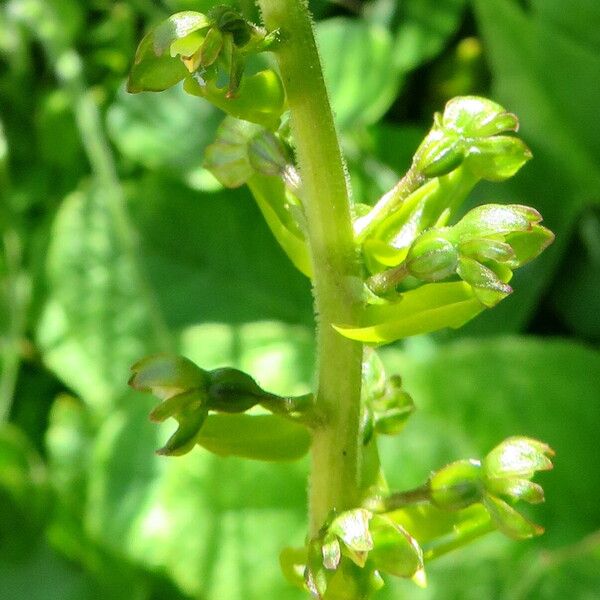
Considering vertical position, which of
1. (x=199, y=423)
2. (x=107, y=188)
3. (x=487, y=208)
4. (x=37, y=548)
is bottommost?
(x=37, y=548)

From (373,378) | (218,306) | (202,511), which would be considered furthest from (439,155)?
(218,306)

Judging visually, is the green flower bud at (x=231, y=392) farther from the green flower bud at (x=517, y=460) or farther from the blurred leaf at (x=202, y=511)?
the blurred leaf at (x=202, y=511)

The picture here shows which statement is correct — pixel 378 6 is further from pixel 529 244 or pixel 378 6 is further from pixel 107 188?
pixel 529 244

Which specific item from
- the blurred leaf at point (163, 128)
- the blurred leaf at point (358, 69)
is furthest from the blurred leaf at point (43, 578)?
the blurred leaf at point (358, 69)

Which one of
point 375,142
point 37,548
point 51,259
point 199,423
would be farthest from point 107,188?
point 199,423

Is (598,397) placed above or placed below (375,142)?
below
